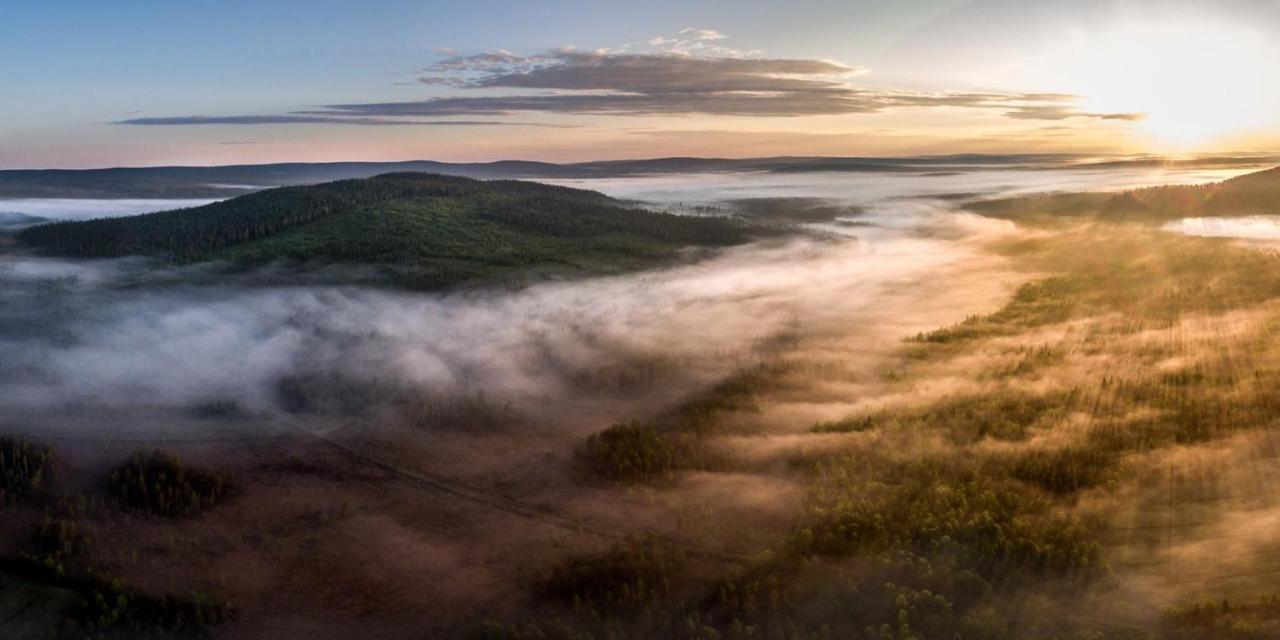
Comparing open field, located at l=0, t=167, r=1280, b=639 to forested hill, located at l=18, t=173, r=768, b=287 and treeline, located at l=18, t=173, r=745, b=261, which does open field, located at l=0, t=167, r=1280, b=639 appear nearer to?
forested hill, located at l=18, t=173, r=768, b=287

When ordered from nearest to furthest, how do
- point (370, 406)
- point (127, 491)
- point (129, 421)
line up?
point (127, 491) → point (129, 421) → point (370, 406)

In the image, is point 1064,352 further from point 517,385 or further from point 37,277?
point 37,277

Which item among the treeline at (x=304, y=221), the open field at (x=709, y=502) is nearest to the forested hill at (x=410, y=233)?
the treeline at (x=304, y=221)

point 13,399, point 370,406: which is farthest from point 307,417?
point 13,399

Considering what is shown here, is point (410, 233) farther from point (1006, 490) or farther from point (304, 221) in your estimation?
point (1006, 490)

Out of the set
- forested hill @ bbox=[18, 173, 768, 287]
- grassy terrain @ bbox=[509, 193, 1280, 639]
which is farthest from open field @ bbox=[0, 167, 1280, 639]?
forested hill @ bbox=[18, 173, 768, 287]

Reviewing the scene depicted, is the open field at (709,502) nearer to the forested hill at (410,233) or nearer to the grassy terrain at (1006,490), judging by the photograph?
the grassy terrain at (1006,490)

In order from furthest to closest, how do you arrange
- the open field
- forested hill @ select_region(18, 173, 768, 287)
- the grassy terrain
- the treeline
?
the treeline → forested hill @ select_region(18, 173, 768, 287) → the open field → the grassy terrain
